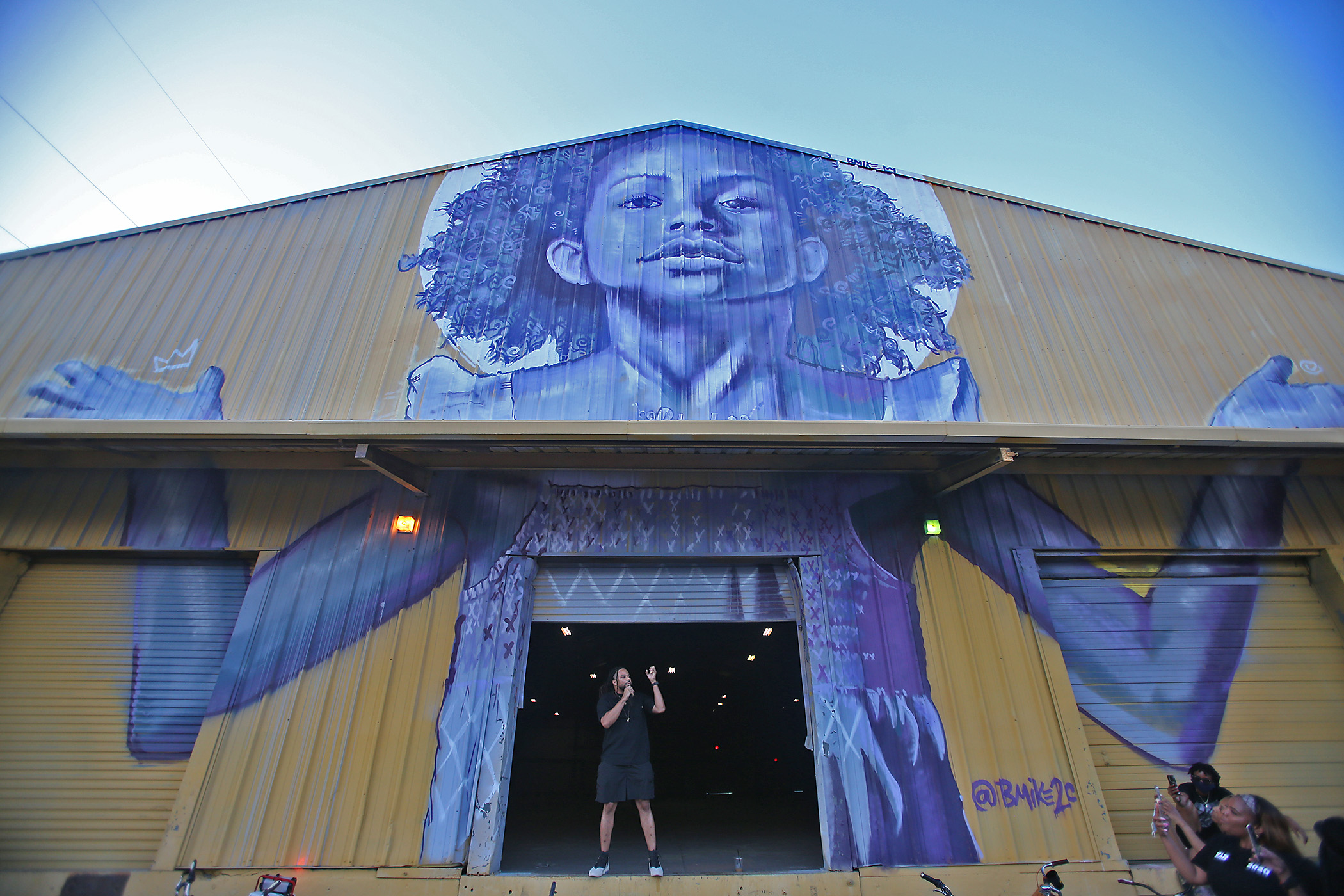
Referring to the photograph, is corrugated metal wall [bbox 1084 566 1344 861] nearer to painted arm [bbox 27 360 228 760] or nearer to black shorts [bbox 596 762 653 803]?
black shorts [bbox 596 762 653 803]

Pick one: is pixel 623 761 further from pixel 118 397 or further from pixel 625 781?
pixel 118 397

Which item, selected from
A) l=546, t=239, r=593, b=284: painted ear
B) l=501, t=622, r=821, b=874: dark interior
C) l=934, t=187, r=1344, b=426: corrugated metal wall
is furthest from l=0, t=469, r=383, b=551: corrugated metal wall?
l=934, t=187, r=1344, b=426: corrugated metal wall

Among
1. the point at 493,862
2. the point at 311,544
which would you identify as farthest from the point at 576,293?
the point at 493,862

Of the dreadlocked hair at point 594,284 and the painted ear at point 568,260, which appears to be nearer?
the dreadlocked hair at point 594,284

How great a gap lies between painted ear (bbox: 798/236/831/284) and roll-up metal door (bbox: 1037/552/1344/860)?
4.28m

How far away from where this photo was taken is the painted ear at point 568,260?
273 inches

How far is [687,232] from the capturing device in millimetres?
7211

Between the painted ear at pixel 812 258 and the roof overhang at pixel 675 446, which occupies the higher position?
the painted ear at pixel 812 258

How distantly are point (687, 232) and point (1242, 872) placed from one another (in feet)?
23.6

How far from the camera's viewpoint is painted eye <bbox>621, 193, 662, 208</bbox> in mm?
7449

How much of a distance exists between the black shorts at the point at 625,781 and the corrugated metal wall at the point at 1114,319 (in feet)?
17.2

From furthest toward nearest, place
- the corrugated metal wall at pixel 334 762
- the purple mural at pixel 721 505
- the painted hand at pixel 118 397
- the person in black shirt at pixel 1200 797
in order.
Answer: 1. the painted hand at pixel 118 397
2. the purple mural at pixel 721 505
3. the corrugated metal wall at pixel 334 762
4. the person in black shirt at pixel 1200 797

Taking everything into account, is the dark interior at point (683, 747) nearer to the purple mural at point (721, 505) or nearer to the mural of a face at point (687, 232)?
the purple mural at point (721, 505)

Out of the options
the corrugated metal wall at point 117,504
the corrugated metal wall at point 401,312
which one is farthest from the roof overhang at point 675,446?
the corrugated metal wall at point 401,312
